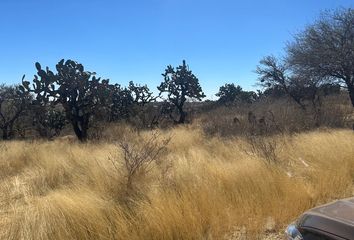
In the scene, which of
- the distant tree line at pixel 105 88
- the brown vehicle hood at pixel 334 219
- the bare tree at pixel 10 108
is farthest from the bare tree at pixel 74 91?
the brown vehicle hood at pixel 334 219

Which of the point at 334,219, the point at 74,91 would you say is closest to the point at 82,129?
the point at 74,91

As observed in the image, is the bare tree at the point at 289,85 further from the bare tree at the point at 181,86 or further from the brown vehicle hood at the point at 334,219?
the brown vehicle hood at the point at 334,219

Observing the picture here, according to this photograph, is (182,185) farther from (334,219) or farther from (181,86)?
(181,86)

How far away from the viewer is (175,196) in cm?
557

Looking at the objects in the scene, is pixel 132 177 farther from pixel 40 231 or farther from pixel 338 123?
pixel 338 123

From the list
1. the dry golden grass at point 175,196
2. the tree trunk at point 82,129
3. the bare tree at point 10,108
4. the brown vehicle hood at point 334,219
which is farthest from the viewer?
the bare tree at point 10,108

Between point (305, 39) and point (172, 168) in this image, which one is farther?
point (305, 39)

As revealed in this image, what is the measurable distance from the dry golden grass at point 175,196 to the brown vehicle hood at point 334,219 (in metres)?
2.32

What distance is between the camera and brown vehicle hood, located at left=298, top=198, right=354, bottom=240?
2.29 meters

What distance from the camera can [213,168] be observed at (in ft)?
23.7

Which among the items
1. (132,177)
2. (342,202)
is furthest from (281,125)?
(342,202)

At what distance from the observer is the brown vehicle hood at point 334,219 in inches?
90.0

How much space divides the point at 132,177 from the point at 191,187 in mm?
1296

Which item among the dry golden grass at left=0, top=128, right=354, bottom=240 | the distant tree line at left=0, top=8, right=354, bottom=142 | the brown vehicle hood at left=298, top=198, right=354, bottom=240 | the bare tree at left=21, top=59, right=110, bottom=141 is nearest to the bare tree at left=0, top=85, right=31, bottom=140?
the distant tree line at left=0, top=8, right=354, bottom=142
